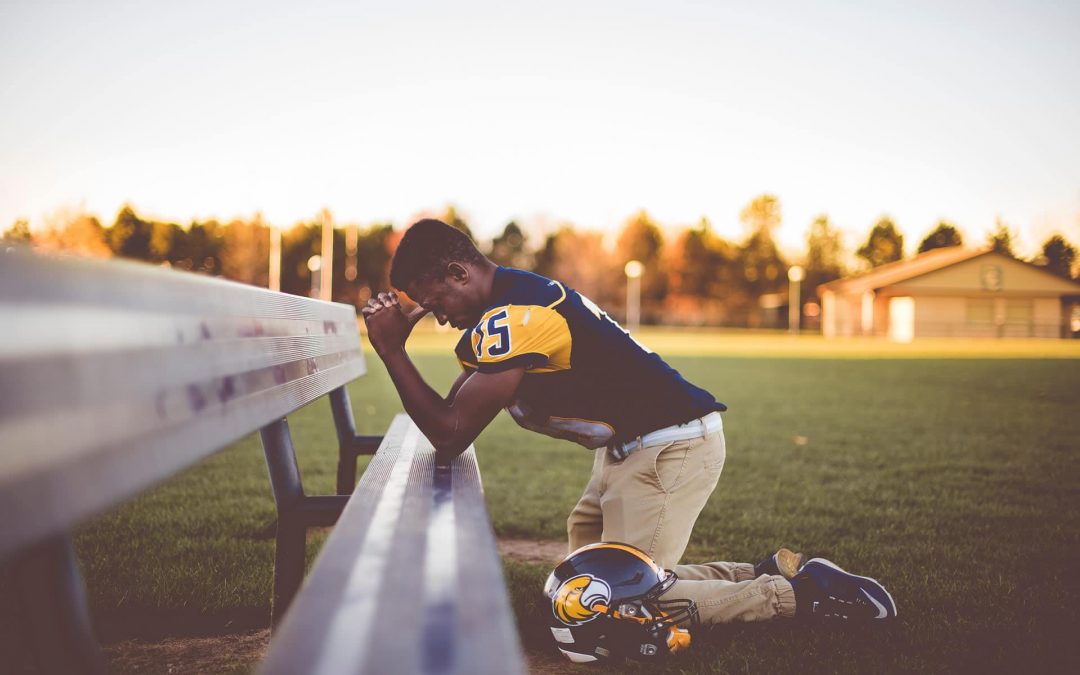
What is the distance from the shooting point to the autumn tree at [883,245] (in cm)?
10306

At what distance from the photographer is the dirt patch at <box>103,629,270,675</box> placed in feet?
8.79

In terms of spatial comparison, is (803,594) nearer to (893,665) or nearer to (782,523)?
(893,665)

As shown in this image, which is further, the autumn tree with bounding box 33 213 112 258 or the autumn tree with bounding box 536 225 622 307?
the autumn tree with bounding box 536 225 622 307

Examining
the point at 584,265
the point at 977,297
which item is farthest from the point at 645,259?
the point at 977,297

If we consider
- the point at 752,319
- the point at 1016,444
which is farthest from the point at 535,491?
the point at 752,319

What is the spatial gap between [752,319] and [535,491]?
7912 centimetres

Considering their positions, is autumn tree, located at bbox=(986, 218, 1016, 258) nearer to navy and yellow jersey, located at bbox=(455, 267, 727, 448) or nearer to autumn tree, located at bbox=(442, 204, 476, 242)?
autumn tree, located at bbox=(442, 204, 476, 242)

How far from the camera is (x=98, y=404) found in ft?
3.43

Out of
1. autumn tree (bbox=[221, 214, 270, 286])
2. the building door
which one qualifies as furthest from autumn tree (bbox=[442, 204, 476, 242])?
the building door

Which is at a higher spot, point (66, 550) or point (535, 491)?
point (66, 550)

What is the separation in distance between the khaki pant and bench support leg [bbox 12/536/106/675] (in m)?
1.98

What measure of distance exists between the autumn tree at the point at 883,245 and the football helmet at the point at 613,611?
110 metres

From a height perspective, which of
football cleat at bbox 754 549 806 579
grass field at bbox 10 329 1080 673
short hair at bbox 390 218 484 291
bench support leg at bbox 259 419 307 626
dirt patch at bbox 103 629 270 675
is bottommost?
dirt patch at bbox 103 629 270 675

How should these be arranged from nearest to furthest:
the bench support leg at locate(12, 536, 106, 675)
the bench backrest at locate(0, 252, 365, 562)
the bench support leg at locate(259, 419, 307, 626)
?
the bench backrest at locate(0, 252, 365, 562) → the bench support leg at locate(12, 536, 106, 675) → the bench support leg at locate(259, 419, 307, 626)
